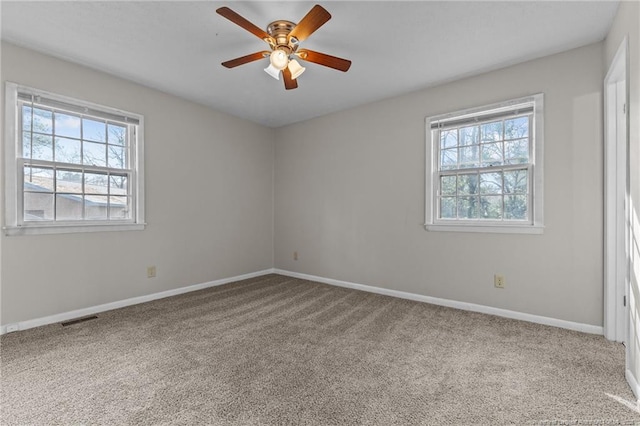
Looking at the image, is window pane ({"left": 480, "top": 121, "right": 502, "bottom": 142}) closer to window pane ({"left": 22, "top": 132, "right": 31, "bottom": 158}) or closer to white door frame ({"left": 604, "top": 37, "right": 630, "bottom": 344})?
white door frame ({"left": 604, "top": 37, "right": 630, "bottom": 344})

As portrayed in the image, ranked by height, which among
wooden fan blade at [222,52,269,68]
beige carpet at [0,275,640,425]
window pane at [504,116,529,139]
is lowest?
beige carpet at [0,275,640,425]

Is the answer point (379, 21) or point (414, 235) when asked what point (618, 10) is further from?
point (414, 235)

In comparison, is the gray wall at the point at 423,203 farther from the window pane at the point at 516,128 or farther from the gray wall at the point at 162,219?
the gray wall at the point at 162,219

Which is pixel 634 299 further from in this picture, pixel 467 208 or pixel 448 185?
pixel 448 185

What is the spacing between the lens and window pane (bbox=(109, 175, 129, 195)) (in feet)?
10.9

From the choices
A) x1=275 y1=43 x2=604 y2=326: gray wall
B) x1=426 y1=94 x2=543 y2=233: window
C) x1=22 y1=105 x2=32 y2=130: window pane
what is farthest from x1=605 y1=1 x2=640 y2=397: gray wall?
x1=22 y1=105 x2=32 y2=130: window pane

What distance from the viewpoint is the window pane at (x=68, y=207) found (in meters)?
2.93

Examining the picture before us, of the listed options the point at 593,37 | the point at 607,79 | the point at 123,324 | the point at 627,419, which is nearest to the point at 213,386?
the point at 123,324

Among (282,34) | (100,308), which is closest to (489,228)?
(282,34)

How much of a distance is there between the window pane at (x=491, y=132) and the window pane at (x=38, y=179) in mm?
4305

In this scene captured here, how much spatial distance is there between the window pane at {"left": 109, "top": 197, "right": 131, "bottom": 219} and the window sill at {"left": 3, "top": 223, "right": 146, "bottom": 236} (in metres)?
0.13

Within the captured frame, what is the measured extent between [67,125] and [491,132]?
427 centimetres

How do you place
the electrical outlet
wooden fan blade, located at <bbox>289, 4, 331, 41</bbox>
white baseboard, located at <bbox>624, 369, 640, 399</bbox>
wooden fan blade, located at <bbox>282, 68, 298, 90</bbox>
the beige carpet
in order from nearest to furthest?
the beige carpet
white baseboard, located at <bbox>624, 369, 640, 399</bbox>
wooden fan blade, located at <bbox>289, 4, 331, 41</bbox>
wooden fan blade, located at <bbox>282, 68, 298, 90</bbox>
the electrical outlet

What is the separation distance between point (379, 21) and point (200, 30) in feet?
4.61
